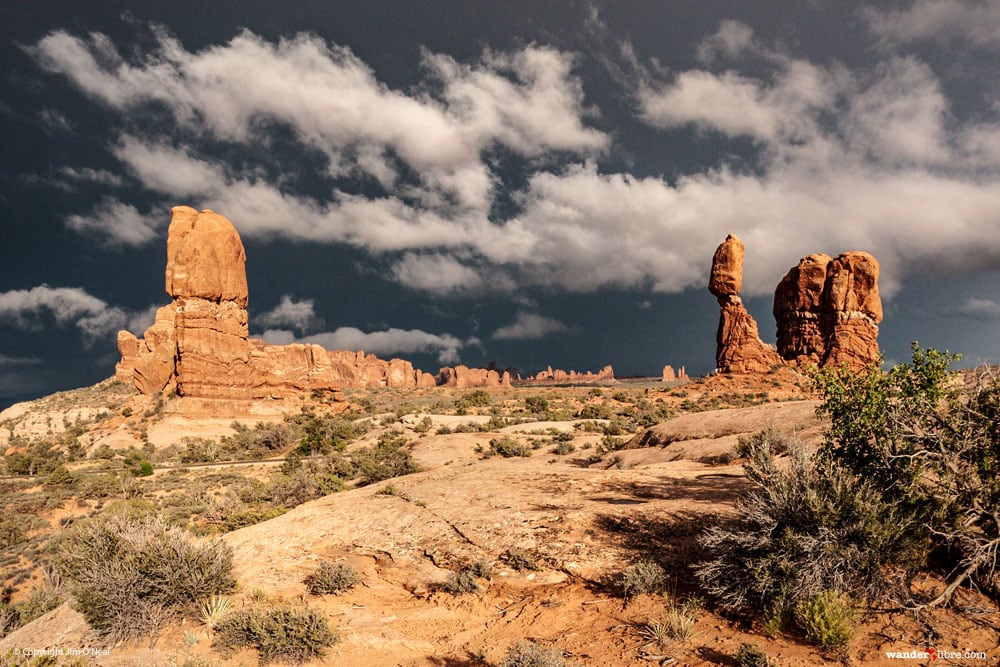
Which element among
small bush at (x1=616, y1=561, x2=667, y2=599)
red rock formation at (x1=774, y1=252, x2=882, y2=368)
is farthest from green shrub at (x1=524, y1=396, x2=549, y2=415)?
small bush at (x1=616, y1=561, x2=667, y2=599)

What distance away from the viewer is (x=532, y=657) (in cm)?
544

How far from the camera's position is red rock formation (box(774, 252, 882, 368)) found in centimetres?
5412

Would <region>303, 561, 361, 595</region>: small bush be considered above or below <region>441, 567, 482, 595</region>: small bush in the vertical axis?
below

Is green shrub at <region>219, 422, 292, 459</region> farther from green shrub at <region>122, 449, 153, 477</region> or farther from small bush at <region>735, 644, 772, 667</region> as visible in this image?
small bush at <region>735, 644, 772, 667</region>

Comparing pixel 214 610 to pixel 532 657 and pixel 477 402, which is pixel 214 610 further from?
pixel 477 402

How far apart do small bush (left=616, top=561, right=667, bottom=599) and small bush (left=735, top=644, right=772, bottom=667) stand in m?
1.81

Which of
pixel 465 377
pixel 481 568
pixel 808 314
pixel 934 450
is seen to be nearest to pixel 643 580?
pixel 481 568

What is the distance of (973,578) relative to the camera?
555 cm

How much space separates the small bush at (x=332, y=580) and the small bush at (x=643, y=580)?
475cm

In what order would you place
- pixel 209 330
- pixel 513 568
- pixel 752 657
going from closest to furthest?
pixel 752 657, pixel 513 568, pixel 209 330

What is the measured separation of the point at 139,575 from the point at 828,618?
9.53 metres

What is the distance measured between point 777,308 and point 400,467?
58419 mm

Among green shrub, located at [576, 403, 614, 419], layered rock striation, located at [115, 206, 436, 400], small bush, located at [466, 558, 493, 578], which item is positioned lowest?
small bush, located at [466, 558, 493, 578]

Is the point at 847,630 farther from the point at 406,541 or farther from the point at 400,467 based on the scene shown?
the point at 400,467
